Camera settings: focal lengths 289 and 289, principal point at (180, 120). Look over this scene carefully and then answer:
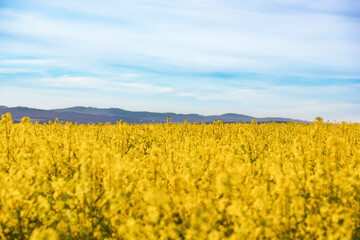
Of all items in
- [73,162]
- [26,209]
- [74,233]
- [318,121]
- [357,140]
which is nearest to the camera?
[74,233]

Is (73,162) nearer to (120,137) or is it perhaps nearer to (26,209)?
(26,209)

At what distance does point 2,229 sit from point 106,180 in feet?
4.38

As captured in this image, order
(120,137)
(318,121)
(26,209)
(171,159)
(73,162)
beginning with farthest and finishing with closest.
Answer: (120,137) < (318,121) < (73,162) < (171,159) < (26,209)

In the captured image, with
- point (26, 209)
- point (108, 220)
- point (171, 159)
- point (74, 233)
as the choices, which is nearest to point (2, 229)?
point (26, 209)

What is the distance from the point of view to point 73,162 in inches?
246

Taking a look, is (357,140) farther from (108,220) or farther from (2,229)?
(2,229)

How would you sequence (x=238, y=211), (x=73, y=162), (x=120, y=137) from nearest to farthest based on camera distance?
(x=238, y=211)
(x=73, y=162)
(x=120, y=137)

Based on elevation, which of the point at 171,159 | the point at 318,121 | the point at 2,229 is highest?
the point at 318,121

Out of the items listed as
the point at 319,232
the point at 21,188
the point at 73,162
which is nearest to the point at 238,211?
the point at 319,232

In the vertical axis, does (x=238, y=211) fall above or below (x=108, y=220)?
above

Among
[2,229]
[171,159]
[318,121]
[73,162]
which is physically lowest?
[2,229]

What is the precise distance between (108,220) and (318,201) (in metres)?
2.84

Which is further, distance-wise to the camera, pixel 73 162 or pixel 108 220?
pixel 73 162

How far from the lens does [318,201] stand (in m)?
3.99
